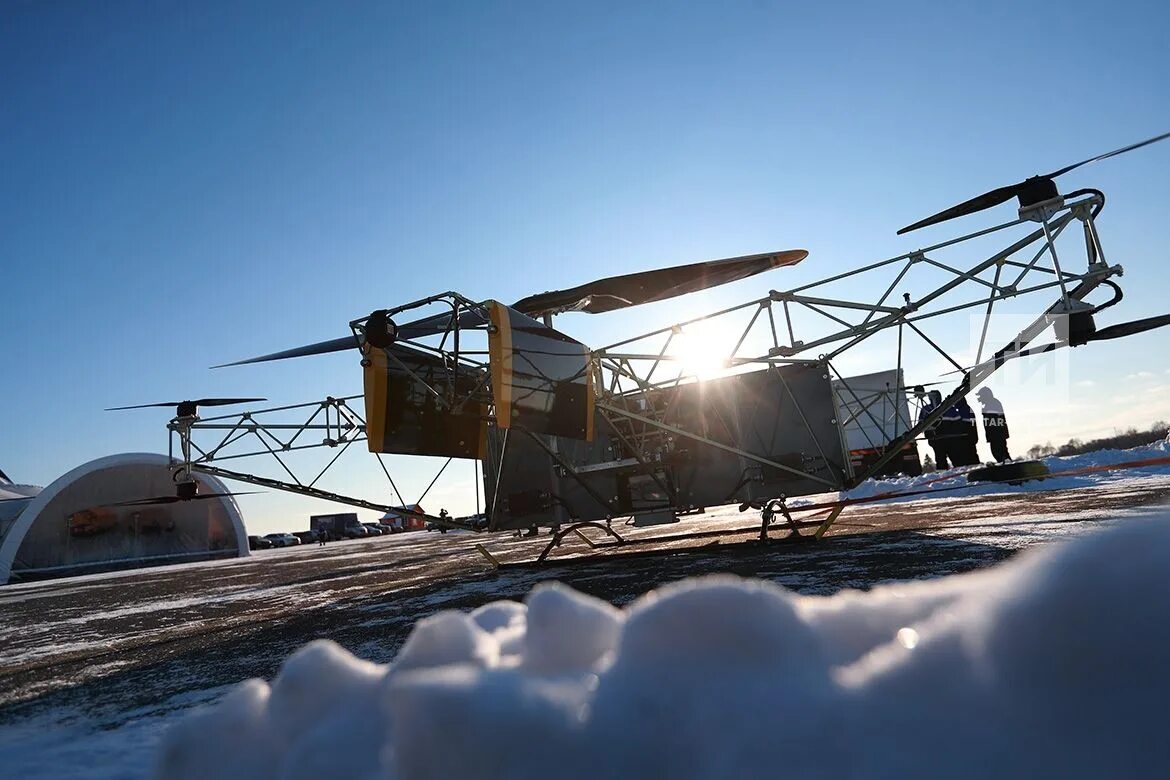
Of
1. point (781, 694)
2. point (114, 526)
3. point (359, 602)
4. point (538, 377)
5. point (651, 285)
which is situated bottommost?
point (359, 602)

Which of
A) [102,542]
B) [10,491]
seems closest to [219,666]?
[102,542]

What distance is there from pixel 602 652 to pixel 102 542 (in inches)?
1928

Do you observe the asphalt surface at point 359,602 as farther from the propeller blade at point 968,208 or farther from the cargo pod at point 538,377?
the propeller blade at point 968,208

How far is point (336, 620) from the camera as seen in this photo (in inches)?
232

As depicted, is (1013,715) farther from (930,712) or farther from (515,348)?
(515,348)

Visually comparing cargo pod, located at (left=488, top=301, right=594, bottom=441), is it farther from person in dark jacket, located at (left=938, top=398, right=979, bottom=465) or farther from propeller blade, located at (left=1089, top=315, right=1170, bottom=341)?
person in dark jacket, located at (left=938, top=398, right=979, bottom=465)

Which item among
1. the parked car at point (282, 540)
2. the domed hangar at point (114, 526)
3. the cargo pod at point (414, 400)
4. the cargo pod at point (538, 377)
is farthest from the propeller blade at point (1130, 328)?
the parked car at point (282, 540)

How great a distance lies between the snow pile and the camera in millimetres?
584

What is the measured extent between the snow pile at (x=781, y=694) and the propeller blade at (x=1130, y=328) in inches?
343

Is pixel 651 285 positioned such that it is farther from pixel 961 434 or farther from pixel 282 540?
pixel 282 540

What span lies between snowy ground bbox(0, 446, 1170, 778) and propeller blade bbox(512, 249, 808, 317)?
168 inches

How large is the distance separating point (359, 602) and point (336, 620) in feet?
4.85

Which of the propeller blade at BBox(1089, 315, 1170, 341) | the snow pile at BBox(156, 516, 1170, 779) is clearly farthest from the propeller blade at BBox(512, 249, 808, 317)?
the snow pile at BBox(156, 516, 1170, 779)

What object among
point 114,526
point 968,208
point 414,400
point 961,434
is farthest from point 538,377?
point 114,526
